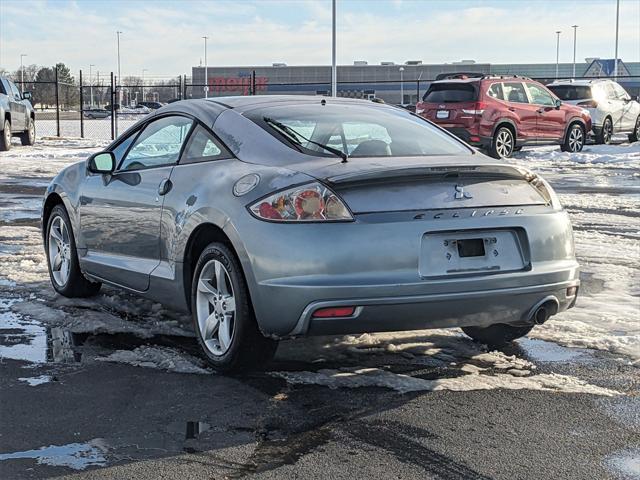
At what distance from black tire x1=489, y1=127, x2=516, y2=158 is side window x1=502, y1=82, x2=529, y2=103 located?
0.76 meters

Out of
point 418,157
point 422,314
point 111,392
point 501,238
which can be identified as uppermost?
point 418,157

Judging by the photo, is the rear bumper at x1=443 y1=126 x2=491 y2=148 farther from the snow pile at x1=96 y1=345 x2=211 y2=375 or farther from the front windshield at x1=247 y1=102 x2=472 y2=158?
the snow pile at x1=96 y1=345 x2=211 y2=375

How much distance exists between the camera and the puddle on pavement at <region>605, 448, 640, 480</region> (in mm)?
3428

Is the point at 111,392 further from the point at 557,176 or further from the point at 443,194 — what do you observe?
the point at 557,176

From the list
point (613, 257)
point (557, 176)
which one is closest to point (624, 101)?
point (557, 176)

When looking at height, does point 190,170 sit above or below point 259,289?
above

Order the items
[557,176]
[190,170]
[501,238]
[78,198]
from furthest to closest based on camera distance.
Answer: [557,176] < [78,198] < [190,170] < [501,238]

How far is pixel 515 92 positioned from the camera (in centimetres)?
2156

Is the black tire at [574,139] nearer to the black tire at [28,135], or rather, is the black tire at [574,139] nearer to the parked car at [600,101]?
the parked car at [600,101]

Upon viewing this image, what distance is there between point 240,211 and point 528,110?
1827cm

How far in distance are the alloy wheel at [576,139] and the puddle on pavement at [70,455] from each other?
70.5ft

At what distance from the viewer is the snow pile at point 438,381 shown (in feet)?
14.8

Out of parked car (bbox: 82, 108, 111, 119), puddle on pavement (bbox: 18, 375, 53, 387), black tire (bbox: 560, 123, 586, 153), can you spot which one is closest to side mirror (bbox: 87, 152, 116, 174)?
puddle on pavement (bbox: 18, 375, 53, 387)

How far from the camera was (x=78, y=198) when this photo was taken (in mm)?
6359
